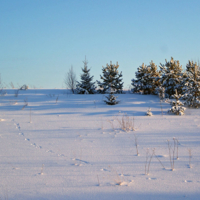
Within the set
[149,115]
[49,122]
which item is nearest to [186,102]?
[149,115]

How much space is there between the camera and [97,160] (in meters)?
3.71

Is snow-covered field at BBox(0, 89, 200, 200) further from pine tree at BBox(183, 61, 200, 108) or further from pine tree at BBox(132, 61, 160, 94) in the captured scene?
pine tree at BBox(132, 61, 160, 94)

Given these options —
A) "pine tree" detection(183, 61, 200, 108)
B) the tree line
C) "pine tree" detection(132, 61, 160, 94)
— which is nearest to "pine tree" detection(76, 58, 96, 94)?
the tree line

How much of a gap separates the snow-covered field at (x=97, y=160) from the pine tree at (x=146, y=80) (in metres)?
9.61

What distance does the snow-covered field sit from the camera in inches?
104

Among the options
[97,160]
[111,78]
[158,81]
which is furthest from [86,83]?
[97,160]

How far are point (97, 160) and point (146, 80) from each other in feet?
48.5

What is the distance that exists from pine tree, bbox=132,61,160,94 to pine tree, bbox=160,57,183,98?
9.00 feet

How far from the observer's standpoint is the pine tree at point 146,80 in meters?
16.4

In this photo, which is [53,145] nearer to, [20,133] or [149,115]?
[20,133]

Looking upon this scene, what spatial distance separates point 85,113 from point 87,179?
18.4ft

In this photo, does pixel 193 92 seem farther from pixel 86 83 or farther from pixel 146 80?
pixel 86 83

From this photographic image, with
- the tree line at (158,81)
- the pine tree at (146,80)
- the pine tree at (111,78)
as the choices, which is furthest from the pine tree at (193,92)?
the pine tree at (111,78)

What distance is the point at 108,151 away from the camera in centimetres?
419
